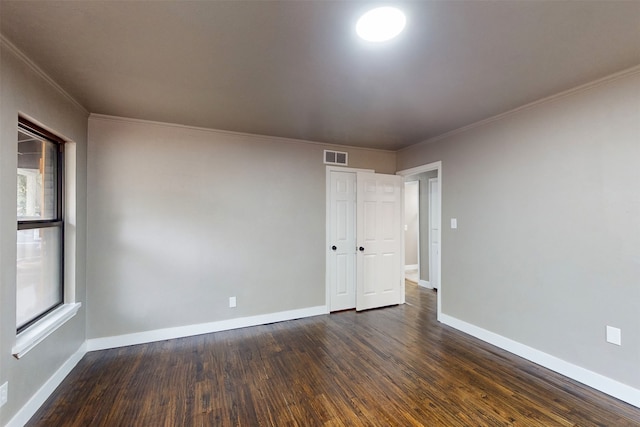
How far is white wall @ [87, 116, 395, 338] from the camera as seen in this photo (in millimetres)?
2906

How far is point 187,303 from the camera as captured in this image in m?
3.20

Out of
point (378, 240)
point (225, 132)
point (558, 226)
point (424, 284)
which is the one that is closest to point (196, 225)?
point (225, 132)

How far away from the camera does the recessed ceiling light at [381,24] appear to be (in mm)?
1451

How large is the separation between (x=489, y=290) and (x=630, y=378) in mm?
1156

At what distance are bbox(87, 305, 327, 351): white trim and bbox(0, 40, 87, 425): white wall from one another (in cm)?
46

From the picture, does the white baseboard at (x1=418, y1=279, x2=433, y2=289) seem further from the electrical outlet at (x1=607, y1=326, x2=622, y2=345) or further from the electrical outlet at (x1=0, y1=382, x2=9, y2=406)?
the electrical outlet at (x1=0, y1=382, x2=9, y2=406)

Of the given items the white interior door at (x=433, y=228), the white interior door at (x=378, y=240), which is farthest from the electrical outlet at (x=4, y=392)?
the white interior door at (x=433, y=228)

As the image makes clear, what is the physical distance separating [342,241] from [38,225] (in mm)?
3192

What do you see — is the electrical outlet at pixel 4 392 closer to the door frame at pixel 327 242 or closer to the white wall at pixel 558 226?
the door frame at pixel 327 242

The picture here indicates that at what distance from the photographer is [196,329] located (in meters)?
3.23

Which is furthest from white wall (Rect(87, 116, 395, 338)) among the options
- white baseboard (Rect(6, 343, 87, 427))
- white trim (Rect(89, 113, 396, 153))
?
white baseboard (Rect(6, 343, 87, 427))

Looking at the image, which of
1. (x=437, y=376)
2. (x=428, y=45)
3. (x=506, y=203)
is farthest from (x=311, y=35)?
(x=437, y=376)

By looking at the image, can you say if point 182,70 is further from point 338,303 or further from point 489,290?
point 489,290

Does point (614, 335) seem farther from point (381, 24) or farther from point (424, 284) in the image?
point (424, 284)
